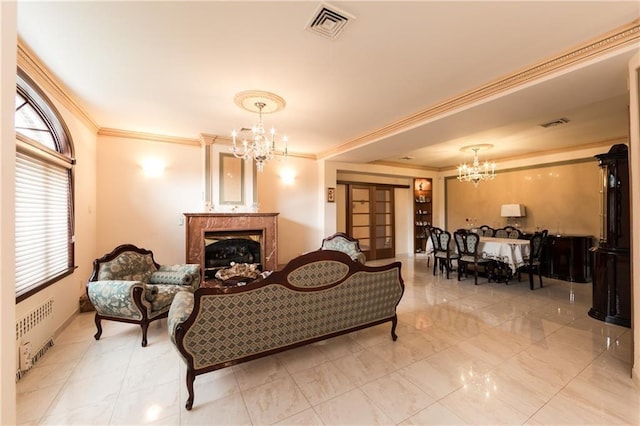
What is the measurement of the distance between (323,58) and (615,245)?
153 inches

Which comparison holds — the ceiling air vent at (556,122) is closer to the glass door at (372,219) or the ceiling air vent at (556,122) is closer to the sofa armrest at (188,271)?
the glass door at (372,219)

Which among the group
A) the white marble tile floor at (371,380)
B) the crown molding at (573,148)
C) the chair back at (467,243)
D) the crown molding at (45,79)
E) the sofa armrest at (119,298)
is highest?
the crown molding at (45,79)

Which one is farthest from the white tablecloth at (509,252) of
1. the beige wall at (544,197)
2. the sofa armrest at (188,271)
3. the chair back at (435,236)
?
the sofa armrest at (188,271)

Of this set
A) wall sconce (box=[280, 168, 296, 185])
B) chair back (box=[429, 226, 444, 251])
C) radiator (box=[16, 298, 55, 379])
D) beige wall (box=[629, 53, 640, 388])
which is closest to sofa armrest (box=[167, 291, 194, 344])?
radiator (box=[16, 298, 55, 379])

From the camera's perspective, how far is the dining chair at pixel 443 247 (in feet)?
17.3

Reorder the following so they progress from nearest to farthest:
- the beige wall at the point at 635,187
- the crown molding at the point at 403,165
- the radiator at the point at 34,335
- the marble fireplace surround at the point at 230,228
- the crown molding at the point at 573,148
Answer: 1. the beige wall at the point at 635,187
2. the radiator at the point at 34,335
3. the marble fireplace surround at the point at 230,228
4. the crown molding at the point at 573,148
5. the crown molding at the point at 403,165

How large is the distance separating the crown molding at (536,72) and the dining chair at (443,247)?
254 centimetres

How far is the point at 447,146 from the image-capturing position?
5367 mm

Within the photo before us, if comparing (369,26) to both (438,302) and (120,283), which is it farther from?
(438,302)

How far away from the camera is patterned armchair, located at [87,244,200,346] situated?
262 cm

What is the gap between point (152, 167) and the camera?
4.48 metres

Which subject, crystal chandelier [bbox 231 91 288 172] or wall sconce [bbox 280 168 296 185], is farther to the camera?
wall sconce [bbox 280 168 296 185]

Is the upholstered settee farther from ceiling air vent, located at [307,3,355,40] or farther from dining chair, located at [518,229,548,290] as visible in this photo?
dining chair, located at [518,229,548,290]

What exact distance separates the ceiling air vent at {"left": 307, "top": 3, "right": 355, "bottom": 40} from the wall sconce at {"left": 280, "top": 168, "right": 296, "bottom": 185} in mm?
3711
